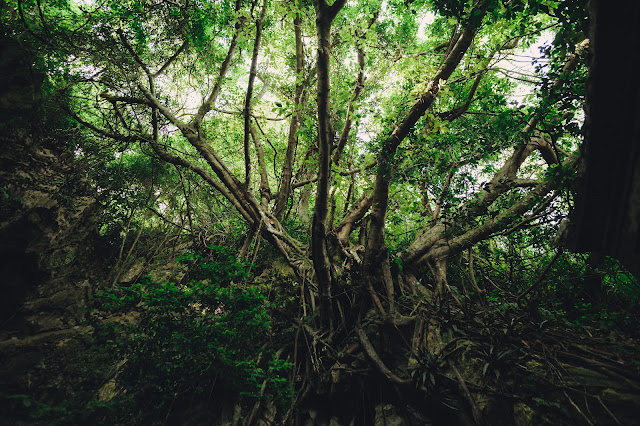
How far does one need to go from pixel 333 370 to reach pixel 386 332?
1.09m

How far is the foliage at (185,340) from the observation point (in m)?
2.62

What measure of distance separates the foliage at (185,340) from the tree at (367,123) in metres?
1.45

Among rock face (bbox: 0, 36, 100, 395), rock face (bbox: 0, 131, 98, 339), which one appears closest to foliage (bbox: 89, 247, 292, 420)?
rock face (bbox: 0, 36, 100, 395)

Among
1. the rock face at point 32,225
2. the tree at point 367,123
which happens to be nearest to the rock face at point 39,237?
the rock face at point 32,225

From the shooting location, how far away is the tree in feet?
10.8

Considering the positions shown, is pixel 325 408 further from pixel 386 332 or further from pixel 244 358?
pixel 244 358

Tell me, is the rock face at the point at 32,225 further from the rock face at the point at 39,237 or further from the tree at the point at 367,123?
the tree at the point at 367,123

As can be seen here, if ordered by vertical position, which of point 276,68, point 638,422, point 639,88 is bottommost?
point 638,422

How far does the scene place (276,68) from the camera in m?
6.90

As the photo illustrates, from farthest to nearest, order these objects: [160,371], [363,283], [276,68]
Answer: [276,68]
[363,283]
[160,371]

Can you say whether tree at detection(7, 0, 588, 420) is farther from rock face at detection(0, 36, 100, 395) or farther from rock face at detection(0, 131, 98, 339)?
rock face at detection(0, 131, 98, 339)

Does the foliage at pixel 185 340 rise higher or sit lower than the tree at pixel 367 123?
lower

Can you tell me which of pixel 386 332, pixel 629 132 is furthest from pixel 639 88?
pixel 386 332

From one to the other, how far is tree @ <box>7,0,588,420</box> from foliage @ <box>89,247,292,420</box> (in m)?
1.45
